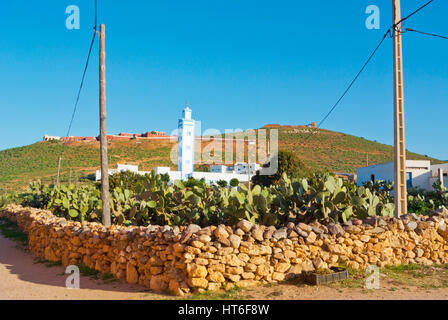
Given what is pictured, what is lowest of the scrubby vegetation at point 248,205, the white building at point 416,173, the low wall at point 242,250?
the low wall at point 242,250

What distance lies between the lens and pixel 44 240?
8062 mm

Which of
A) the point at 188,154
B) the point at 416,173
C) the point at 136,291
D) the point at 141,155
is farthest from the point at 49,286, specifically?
the point at 141,155

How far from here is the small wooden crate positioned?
16.7ft

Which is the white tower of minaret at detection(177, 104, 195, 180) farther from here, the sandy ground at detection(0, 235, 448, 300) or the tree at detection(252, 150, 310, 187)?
the sandy ground at detection(0, 235, 448, 300)

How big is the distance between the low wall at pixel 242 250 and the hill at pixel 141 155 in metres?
34.0

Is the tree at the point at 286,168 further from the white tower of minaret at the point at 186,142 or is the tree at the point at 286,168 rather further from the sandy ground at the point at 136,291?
the sandy ground at the point at 136,291

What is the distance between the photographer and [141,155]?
54250 mm

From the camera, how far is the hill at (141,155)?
4475 centimetres

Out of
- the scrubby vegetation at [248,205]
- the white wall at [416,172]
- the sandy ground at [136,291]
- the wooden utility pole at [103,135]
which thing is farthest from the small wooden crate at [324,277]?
the white wall at [416,172]

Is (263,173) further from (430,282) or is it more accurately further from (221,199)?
(430,282)

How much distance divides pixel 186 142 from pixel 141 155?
61.5 feet

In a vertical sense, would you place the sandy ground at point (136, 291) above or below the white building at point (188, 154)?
below

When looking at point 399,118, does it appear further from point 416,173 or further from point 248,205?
point 416,173
